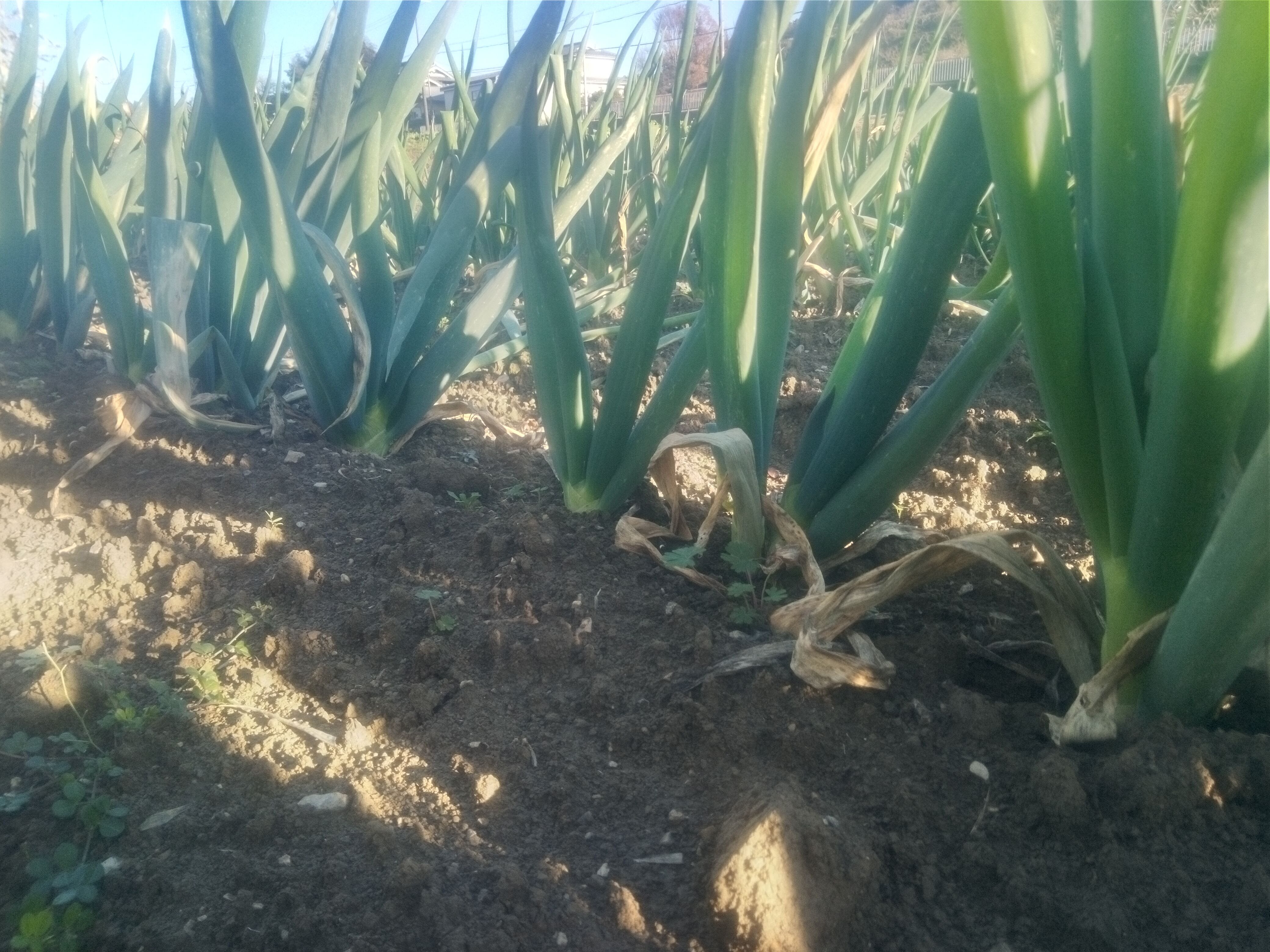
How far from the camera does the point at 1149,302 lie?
0.98 metres

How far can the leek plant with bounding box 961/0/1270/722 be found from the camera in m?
0.78

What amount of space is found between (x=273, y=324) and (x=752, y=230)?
1339 mm

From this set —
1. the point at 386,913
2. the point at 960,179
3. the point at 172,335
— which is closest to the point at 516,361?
the point at 172,335

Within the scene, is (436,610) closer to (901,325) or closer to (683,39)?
(901,325)

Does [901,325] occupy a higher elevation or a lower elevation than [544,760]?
higher

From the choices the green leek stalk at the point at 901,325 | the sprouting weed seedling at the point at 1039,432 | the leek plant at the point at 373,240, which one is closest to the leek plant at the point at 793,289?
the green leek stalk at the point at 901,325

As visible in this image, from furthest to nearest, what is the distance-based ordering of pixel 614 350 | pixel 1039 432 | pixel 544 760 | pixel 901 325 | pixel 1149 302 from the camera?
pixel 1039 432, pixel 614 350, pixel 901 325, pixel 544 760, pixel 1149 302

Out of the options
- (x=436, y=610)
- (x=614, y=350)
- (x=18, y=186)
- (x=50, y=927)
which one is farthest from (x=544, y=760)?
(x=18, y=186)

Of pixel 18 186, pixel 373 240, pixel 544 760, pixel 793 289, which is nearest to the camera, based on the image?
pixel 544 760

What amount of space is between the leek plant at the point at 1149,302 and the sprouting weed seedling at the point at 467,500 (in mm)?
1073

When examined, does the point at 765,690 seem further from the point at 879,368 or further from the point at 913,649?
the point at 879,368

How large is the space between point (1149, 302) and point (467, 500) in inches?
48.2

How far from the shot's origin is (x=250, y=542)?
62.1 inches

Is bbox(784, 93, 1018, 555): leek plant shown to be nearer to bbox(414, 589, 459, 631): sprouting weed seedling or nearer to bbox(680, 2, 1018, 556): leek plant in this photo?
bbox(680, 2, 1018, 556): leek plant
